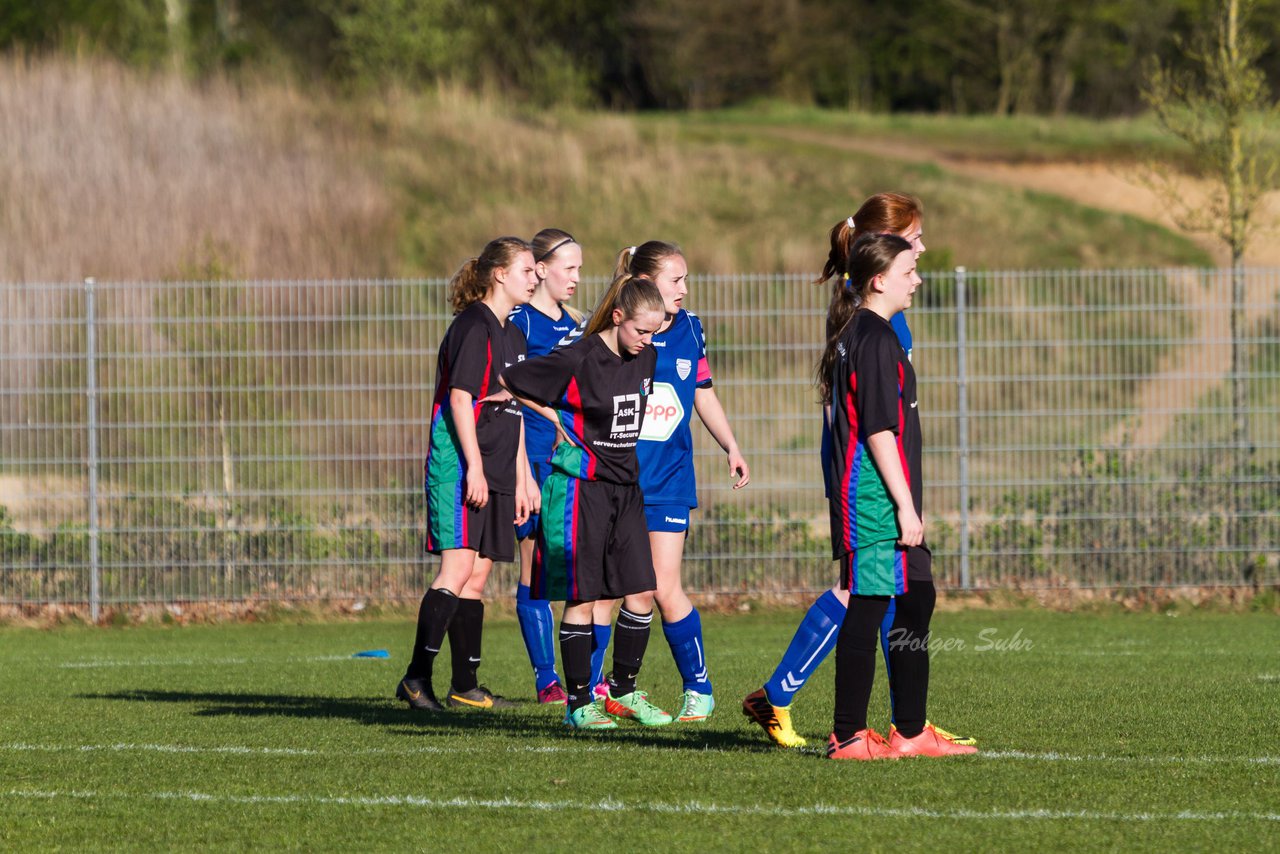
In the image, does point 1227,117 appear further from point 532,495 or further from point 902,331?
point 902,331

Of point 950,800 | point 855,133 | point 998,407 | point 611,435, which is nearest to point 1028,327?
point 998,407

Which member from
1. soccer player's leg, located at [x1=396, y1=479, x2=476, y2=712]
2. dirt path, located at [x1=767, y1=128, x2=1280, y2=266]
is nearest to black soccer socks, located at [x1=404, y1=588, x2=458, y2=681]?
soccer player's leg, located at [x1=396, y1=479, x2=476, y2=712]

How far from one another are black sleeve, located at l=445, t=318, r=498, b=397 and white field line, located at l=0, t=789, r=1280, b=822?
2.26 m

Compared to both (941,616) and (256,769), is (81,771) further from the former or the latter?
(941,616)

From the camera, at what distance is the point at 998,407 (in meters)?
12.6

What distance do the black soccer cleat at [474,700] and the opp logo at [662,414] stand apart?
5.19 feet

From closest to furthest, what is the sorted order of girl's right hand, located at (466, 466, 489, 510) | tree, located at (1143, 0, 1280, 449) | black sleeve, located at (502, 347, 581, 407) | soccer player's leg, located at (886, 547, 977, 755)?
soccer player's leg, located at (886, 547, 977, 755)
black sleeve, located at (502, 347, 581, 407)
girl's right hand, located at (466, 466, 489, 510)
tree, located at (1143, 0, 1280, 449)

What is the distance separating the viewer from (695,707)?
22.6 feet

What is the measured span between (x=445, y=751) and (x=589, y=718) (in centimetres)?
61

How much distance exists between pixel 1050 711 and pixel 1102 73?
46.4 m

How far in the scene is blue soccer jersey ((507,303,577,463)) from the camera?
25.4 feet

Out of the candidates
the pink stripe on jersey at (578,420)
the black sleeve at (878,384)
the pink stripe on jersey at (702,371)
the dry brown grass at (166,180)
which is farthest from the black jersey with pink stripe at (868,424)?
the dry brown grass at (166,180)

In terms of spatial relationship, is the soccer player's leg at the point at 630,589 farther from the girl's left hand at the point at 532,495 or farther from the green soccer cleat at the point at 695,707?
the girl's left hand at the point at 532,495
